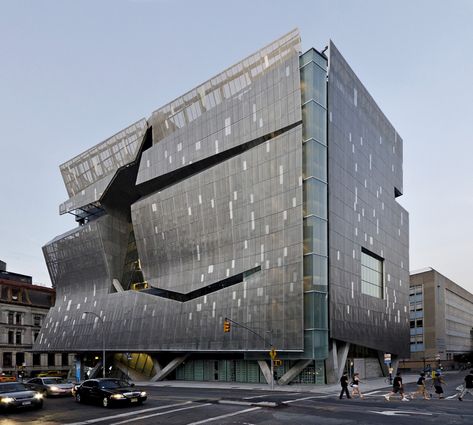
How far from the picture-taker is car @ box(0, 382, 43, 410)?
24469 mm

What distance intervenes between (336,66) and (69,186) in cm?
5047

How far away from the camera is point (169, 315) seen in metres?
62.8

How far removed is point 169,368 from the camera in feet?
212

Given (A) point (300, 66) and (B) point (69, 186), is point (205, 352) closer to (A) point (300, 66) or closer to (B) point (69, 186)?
(A) point (300, 66)

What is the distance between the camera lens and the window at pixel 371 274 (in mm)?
63594

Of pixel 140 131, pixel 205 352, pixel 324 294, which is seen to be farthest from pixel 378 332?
pixel 140 131

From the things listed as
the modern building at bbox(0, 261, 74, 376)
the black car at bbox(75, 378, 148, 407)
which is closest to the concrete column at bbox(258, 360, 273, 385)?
the black car at bbox(75, 378, 148, 407)

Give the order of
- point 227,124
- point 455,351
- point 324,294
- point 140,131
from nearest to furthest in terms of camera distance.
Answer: point 324,294
point 227,124
point 140,131
point 455,351

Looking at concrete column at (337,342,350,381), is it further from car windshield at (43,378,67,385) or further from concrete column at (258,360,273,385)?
car windshield at (43,378,67,385)

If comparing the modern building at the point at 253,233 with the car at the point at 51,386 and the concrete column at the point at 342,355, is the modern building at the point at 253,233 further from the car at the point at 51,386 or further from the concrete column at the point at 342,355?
the car at the point at 51,386

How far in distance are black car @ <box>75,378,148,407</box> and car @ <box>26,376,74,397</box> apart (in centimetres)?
539

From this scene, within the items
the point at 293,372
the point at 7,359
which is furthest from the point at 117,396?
the point at 7,359

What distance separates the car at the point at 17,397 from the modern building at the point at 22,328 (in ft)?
220

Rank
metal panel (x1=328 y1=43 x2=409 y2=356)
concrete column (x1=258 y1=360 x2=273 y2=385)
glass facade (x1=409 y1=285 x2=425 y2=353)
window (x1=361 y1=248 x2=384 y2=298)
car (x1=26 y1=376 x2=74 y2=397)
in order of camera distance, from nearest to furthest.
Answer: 1. car (x1=26 y1=376 x2=74 y2=397)
2. concrete column (x1=258 y1=360 x2=273 y2=385)
3. metal panel (x1=328 y1=43 x2=409 y2=356)
4. window (x1=361 y1=248 x2=384 y2=298)
5. glass facade (x1=409 y1=285 x2=425 y2=353)
